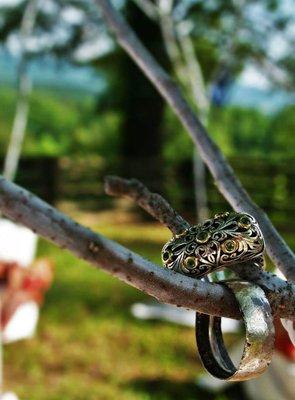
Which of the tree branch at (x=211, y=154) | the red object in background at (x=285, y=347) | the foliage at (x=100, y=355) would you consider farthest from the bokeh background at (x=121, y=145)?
the tree branch at (x=211, y=154)

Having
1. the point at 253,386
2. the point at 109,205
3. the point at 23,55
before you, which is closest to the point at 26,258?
the point at 23,55

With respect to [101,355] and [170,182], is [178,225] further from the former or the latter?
[170,182]

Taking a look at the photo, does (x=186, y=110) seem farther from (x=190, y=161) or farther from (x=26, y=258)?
(x=190, y=161)

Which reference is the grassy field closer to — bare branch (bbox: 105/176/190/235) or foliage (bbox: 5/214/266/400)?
foliage (bbox: 5/214/266/400)

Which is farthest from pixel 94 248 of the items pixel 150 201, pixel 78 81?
pixel 78 81

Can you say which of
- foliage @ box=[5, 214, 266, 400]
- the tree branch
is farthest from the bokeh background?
the tree branch

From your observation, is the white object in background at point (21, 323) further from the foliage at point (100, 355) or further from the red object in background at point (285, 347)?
the red object in background at point (285, 347)
